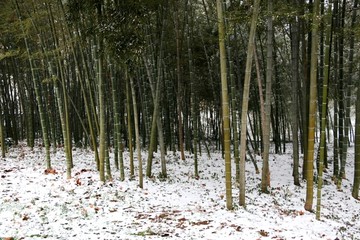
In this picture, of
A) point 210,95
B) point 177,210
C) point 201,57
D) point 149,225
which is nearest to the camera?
point 149,225

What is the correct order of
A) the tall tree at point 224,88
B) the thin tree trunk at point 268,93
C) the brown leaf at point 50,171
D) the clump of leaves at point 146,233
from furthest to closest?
the brown leaf at point 50,171
the thin tree trunk at point 268,93
the tall tree at point 224,88
the clump of leaves at point 146,233

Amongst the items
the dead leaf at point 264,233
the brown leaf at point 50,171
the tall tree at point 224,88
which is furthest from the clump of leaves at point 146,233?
the brown leaf at point 50,171

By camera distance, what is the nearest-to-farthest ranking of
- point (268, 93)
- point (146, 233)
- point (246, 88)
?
1. point (146, 233)
2. point (246, 88)
3. point (268, 93)

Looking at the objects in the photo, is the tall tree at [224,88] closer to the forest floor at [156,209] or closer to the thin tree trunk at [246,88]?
the thin tree trunk at [246,88]

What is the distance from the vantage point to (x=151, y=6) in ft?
19.7

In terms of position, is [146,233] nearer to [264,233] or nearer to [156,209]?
[156,209]

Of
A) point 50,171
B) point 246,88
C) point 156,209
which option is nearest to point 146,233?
point 156,209

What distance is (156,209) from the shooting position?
475 centimetres

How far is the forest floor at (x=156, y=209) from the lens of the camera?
3.80m

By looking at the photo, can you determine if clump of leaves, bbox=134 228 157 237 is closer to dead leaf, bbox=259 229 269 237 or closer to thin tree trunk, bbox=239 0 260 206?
dead leaf, bbox=259 229 269 237

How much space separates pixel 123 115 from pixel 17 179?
5374 millimetres

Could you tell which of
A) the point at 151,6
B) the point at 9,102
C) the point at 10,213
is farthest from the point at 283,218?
the point at 9,102

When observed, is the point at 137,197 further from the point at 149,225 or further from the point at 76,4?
the point at 76,4

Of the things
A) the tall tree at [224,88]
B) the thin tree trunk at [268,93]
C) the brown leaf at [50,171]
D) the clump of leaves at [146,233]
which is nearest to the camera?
the clump of leaves at [146,233]
